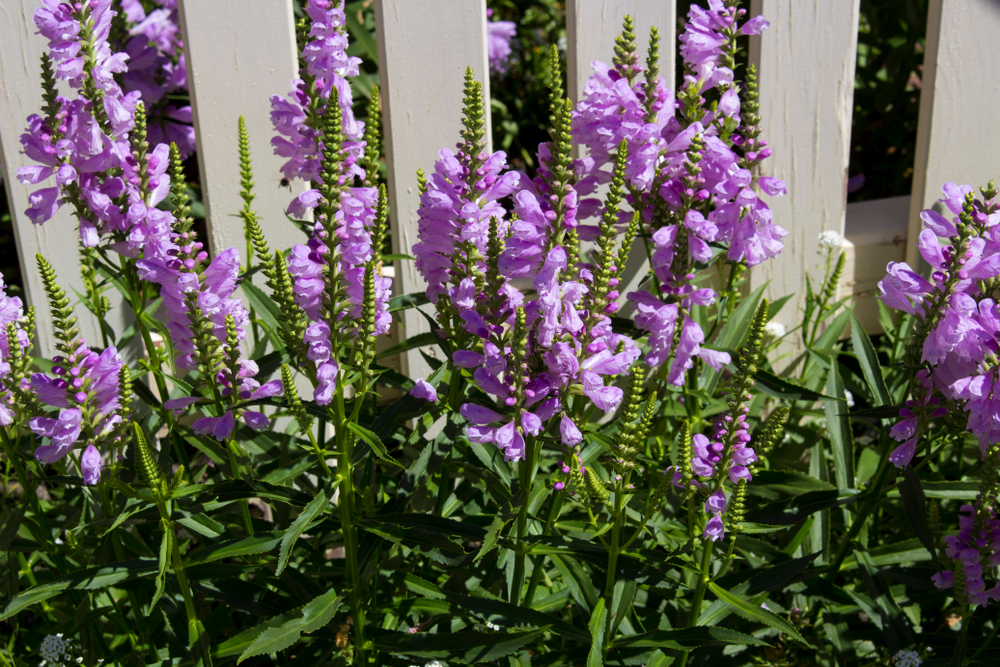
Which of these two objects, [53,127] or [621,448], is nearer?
[621,448]

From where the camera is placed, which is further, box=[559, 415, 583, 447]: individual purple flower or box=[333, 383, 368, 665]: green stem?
box=[333, 383, 368, 665]: green stem

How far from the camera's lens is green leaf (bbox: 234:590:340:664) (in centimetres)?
155

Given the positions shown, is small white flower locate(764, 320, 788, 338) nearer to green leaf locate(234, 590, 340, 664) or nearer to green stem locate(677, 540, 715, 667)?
green stem locate(677, 540, 715, 667)

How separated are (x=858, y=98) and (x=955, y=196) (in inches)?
105

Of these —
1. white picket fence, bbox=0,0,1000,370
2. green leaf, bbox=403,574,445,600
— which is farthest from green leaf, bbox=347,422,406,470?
white picket fence, bbox=0,0,1000,370

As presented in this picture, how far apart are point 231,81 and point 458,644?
1641mm

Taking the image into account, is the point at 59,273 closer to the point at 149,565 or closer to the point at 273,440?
the point at 273,440

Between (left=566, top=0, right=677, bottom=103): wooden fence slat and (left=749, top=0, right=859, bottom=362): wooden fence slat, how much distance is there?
0.30m

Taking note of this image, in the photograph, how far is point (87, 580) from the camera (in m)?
1.64

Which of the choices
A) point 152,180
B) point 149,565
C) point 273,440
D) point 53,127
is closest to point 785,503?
point 273,440

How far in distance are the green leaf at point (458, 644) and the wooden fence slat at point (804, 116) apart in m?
1.62

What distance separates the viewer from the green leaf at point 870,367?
2.12 meters

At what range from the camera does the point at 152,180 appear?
1.79 m

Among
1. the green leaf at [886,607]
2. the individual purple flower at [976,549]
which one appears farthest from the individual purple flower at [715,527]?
the green leaf at [886,607]
